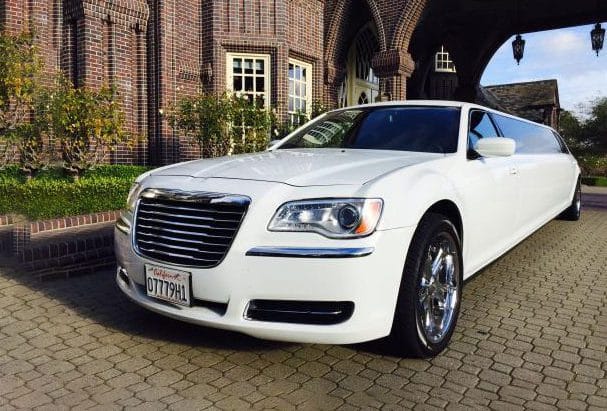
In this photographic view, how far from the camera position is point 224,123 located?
31.6 feet

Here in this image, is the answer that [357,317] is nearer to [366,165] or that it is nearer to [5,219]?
[366,165]

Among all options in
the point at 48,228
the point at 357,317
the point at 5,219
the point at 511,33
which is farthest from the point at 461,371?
the point at 511,33

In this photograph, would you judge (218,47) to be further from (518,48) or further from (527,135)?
(518,48)

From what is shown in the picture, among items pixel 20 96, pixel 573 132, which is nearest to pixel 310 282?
pixel 20 96

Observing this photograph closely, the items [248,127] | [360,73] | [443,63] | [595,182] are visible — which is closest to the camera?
[248,127]

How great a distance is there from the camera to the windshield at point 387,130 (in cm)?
411

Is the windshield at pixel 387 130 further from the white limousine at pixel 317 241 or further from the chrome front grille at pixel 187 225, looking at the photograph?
the chrome front grille at pixel 187 225

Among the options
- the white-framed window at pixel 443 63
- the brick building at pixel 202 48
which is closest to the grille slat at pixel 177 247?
the brick building at pixel 202 48

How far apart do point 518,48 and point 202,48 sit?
1073 centimetres

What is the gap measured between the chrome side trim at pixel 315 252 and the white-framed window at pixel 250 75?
10.1 metres

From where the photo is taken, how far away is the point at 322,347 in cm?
344

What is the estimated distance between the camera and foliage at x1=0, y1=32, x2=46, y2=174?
24.2ft

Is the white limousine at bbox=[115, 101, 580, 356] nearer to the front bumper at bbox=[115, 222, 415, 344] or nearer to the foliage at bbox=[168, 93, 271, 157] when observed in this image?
the front bumper at bbox=[115, 222, 415, 344]

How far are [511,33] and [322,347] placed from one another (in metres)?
21.6
